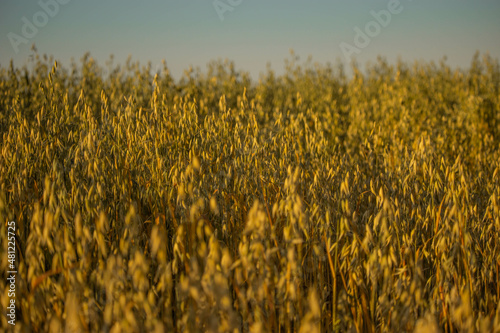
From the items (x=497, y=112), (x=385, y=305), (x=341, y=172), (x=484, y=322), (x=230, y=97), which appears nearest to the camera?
(x=484, y=322)

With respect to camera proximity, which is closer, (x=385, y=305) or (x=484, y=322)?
(x=484, y=322)

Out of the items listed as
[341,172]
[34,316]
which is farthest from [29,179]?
[341,172]

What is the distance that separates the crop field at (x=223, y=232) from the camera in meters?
1.16

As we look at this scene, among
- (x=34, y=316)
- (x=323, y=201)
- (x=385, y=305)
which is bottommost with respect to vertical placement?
(x=385, y=305)

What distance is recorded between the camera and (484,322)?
3.33 ft

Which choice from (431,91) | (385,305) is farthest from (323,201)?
(431,91)

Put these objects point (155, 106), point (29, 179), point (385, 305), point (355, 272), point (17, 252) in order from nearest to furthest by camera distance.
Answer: point (385, 305) → point (355, 272) → point (17, 252) → point (29, 179) → point (155, 106)

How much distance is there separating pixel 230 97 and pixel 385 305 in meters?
6.44

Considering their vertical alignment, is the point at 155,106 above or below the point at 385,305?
above

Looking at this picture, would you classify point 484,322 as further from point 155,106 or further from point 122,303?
point 155,106

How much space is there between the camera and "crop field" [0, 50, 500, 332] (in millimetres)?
1156

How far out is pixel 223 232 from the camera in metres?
1.80

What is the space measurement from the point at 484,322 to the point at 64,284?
1.43 meters

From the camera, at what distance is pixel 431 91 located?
7.46 metres
